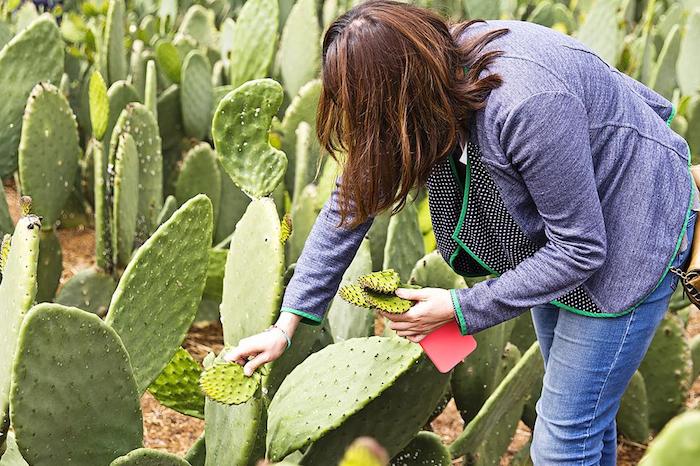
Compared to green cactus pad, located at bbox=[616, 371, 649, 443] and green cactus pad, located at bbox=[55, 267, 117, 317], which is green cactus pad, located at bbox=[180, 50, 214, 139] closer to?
green cactus pad, located at bbox=[55, 267, 117, 317]

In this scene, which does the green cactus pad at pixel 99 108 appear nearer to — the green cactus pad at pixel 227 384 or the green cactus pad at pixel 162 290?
the green cactus pad at pixel 162 290

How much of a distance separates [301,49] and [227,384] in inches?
84.8

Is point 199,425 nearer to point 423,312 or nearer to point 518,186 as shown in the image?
point 423,312

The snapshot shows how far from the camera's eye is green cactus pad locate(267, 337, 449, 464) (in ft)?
4.77

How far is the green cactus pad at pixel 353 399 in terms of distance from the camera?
4.77ft

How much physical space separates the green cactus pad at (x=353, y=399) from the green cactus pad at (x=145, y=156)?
0.99m

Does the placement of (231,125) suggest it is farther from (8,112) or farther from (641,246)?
(8,112)

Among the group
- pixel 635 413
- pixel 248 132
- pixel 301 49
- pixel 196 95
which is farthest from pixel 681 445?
pixel 301 49

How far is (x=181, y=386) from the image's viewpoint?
66.4 inches

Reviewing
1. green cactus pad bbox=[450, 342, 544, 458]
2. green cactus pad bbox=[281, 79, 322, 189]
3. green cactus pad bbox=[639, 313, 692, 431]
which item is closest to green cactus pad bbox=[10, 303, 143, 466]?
green cactus pad bbox=[450, 342, 544, 458]

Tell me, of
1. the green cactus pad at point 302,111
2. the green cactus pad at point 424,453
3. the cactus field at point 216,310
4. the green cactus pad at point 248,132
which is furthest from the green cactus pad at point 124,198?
the green cactus pad at point 424,453

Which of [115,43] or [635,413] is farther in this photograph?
[115,43]

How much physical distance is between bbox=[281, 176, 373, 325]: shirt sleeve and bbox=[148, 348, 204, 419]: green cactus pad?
0.90 ft

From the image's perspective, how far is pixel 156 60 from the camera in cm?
327
